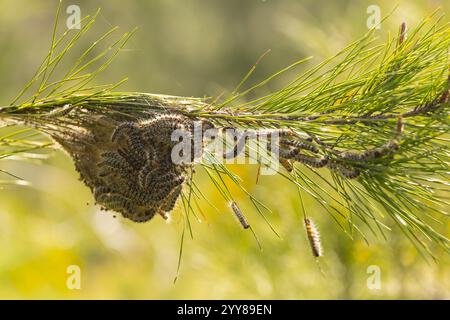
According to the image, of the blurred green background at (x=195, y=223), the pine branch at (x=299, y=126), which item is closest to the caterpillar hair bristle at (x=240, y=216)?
the pine branch at (x=299, y=126)

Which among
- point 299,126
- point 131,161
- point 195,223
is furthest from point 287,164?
point 195,223

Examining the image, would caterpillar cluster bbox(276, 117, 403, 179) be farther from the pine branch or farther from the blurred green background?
the blurred green background

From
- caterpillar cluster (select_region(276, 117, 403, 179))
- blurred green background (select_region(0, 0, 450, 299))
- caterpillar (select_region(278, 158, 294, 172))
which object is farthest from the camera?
blurred green background (select_region(0, 0, 450, 299))

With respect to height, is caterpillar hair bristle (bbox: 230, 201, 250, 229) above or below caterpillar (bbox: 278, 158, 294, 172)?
below

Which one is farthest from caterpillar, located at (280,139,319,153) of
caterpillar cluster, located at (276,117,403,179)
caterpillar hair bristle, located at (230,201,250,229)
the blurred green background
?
the blurred green background

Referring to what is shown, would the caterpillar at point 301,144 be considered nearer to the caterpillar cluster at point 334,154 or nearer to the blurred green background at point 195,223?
the caterpillar cluster at point 334,154

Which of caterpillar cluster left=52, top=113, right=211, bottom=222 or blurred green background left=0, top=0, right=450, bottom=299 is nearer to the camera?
caterpillar cluster left=52, top=113, right=211, bottom=222
